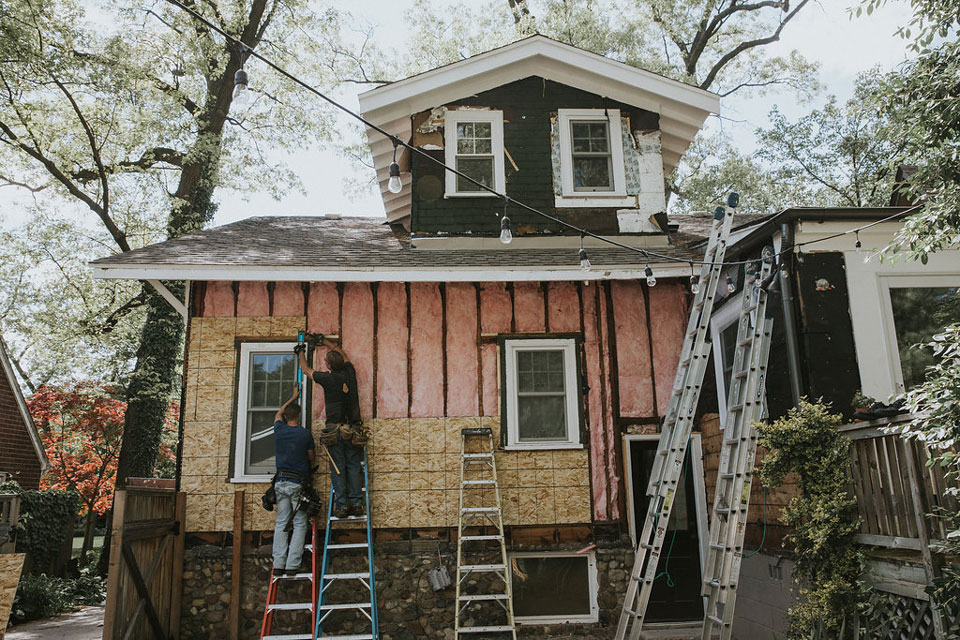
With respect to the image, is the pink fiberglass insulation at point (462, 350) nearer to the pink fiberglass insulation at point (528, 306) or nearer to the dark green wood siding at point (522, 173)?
the pink fiberglass insulation at point (528, 306)

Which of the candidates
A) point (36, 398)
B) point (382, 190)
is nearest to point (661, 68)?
point (382, 190)

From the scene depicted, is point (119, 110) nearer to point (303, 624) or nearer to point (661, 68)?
point (303, 624)

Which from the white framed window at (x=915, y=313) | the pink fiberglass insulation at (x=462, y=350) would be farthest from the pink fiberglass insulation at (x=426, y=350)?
the white framed window at (x=915, y=313)

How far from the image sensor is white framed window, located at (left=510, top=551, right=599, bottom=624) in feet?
28.7

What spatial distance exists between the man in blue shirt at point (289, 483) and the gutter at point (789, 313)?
5.34 metres

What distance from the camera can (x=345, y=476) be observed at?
8.52 m

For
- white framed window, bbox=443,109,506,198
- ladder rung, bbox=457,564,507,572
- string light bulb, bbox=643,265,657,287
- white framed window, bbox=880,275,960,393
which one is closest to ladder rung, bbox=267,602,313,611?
ladder rung, bbox=457,564,507,572

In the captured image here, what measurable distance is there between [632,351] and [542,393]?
132 centimetres

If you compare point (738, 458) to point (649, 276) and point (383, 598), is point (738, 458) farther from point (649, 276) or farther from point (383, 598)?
point (383, 598)

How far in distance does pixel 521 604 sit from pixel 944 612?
494cm

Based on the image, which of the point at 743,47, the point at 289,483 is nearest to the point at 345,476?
the point at 289,483

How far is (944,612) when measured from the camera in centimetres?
496

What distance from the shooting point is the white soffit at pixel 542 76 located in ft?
32.8

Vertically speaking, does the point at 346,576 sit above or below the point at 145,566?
below
